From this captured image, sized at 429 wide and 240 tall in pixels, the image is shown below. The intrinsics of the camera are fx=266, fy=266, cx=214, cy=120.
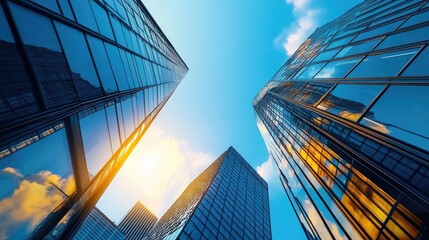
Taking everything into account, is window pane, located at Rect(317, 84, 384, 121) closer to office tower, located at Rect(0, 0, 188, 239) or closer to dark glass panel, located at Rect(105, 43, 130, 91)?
office tower, located at Rect(0, 0, 188, 239)

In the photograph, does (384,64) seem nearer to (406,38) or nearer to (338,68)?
(406,38)

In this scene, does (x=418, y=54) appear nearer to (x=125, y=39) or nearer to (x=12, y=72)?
(x=12, y=72)

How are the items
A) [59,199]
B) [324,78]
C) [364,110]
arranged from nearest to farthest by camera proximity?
[59,199] < [364,110] < [324,78]

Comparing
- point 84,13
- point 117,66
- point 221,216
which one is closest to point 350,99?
point 117,66

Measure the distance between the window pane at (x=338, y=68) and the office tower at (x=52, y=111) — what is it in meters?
10.7

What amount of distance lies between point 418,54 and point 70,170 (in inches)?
409

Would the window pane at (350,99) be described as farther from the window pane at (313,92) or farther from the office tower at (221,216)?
the office tower at (221,216)

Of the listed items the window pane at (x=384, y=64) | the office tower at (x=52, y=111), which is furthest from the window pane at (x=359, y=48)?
the office tower at (x=52, y=111)

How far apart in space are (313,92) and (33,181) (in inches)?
577

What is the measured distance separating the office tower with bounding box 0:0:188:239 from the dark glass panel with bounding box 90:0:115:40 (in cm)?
5

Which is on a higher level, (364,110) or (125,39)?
(125,39)

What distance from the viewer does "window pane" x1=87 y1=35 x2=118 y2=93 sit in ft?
26.3

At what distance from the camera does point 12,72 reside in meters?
4.09

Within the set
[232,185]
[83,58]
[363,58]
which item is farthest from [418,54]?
[232,185]
